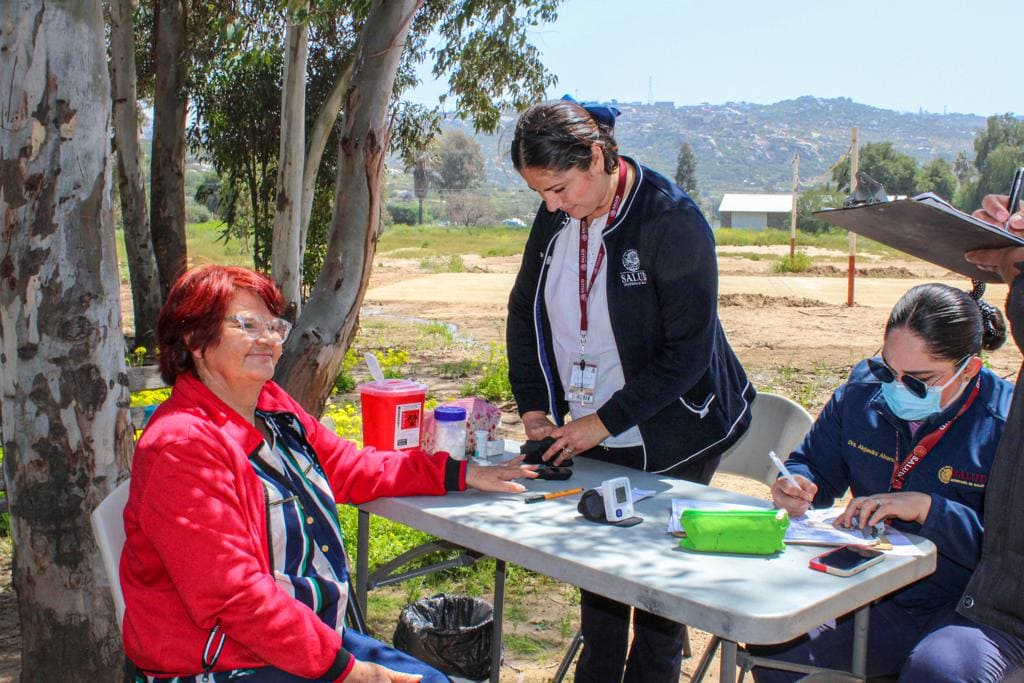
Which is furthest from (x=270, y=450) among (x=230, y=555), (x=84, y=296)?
(x=84, y=296)

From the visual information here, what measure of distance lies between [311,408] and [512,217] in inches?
3493

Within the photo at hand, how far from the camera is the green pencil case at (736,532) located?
220cm

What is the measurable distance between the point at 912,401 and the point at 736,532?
2.33 feet

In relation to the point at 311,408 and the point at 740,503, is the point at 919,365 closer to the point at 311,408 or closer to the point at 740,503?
the point at 740,503

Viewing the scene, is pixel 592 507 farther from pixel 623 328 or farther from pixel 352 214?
pixel 352 214

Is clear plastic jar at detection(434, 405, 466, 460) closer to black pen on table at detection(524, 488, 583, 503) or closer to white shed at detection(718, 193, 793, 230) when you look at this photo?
black pen on table at detection(524, 488, 583, 503)

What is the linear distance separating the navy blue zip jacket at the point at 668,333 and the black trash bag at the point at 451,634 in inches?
35.5

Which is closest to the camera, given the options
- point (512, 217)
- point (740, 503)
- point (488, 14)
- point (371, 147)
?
point (740, 503)

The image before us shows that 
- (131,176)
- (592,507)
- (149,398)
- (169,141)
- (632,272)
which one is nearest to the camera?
(592,507)

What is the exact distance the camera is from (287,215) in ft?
25.8

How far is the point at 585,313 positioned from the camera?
292 cm

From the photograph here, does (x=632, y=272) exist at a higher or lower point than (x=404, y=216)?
lower

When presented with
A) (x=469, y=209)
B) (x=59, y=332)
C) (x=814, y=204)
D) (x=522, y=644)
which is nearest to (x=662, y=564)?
(x=59, y=332)

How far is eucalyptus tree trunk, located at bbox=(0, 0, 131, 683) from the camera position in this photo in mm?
2949
